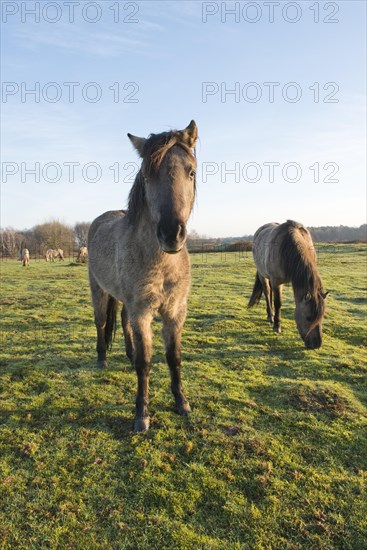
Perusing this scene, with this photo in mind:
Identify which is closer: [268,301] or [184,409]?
[184,409]

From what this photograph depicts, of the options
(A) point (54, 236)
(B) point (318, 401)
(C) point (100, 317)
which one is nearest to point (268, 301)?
(B) point (318, 401)

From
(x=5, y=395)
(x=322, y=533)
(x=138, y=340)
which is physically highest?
(x=138, y=340)

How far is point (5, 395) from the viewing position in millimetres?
3998

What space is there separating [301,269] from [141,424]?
3848mm

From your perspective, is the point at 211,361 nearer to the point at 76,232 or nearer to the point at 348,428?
the point at 348,428

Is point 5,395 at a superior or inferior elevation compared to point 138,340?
inferior

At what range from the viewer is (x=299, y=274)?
5719 millimetres

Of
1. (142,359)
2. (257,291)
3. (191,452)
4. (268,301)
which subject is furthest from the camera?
(257,291)

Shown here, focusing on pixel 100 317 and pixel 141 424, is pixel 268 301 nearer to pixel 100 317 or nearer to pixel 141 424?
pixel 100 317

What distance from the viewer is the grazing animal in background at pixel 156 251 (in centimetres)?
266

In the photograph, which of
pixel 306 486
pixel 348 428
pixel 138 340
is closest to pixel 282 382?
pixel 348 428

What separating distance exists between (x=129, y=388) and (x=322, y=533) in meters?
2.62

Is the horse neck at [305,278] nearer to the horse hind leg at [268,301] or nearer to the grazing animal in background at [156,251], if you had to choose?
the horse hind leg at [268,301]

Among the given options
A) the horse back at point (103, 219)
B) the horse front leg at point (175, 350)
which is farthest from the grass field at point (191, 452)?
the horse back at point (103, 219)
